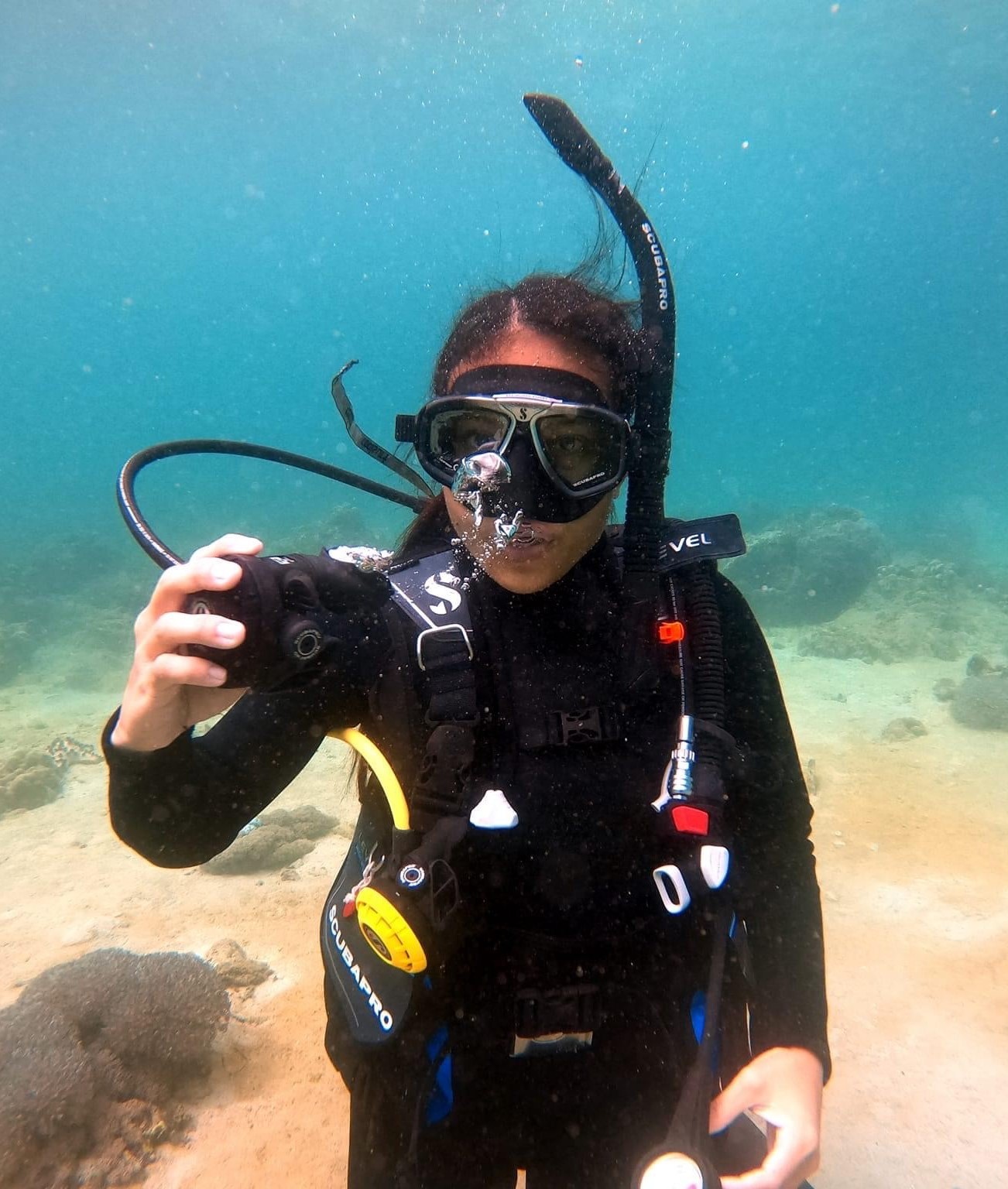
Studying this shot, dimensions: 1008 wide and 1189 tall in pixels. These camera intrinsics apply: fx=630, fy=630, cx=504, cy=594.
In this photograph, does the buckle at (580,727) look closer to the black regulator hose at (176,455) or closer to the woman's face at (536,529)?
the woman's face at (536,529)

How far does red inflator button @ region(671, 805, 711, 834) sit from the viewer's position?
5.72ft

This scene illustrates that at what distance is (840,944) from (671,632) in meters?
4.36

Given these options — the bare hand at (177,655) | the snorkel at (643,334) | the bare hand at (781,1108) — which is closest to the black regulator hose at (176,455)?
the bare hand at (177,655)

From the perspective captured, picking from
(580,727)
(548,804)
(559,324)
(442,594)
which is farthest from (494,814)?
(559,324)

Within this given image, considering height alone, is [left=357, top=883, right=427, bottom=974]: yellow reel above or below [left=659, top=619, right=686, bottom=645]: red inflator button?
below

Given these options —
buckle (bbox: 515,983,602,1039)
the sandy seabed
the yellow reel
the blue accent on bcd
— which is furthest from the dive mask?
the sandy seabed

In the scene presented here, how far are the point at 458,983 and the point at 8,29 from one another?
182 ft

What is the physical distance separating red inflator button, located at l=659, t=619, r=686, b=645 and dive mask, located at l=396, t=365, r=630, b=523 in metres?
0.45

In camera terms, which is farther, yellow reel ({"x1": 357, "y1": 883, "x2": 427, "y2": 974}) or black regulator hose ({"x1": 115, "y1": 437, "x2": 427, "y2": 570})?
black regulator hose ({"x1": 115, "y1": 437, "x2": 427, "y2": 570})

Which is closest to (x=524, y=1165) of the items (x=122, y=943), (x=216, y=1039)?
(x=216, y=1039)

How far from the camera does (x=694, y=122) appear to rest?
170 feet

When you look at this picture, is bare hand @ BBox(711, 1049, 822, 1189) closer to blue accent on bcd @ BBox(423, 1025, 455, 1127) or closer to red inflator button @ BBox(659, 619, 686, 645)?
blue accent on bcd @ BBox(423, 1025, 455, 1127)

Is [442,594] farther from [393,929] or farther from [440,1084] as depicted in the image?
[440,1084]

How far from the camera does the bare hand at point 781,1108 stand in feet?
5.25
